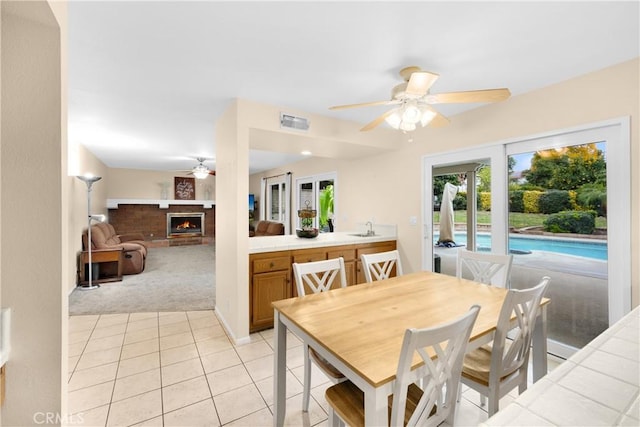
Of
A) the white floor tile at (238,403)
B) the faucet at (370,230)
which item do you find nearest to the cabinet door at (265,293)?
the white floor tile at (238,403)

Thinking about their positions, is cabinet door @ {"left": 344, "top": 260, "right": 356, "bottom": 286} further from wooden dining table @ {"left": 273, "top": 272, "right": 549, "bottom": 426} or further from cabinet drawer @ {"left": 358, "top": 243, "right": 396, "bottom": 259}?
wooden dining table @ {"left": 273, "top": 272, "right": 549, "bottom": 426}

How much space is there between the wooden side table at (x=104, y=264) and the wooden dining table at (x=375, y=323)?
4.41 metres

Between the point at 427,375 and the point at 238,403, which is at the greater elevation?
the point at 427,375

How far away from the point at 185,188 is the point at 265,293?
7.21 meters

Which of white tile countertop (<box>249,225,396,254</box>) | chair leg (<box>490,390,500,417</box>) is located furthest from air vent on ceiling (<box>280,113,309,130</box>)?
chair leg (<box>490,390,500,417</box>)

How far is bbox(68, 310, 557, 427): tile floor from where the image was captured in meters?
1.75

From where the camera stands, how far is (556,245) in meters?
2.49

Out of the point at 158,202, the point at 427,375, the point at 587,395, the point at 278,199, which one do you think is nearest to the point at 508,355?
the point at 427,375

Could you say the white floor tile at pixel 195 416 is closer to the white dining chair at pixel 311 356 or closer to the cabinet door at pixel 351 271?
the white dining chair at pixel 311 356

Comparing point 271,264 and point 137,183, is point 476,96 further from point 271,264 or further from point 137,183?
point 137,183

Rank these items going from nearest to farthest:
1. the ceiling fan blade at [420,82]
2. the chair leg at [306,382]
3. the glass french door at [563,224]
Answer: the ceiling fan blade at [420,82] < the chair leg at [306,382] < the glass french door at [563,224]

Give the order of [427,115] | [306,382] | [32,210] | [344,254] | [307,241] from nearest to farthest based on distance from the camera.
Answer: [32,210]
[306,382]
[427,115]
[307,241]
[344,254]

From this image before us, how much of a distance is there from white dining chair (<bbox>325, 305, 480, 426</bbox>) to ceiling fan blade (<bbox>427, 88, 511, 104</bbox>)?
4.48 feet

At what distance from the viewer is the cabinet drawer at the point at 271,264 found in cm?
284
